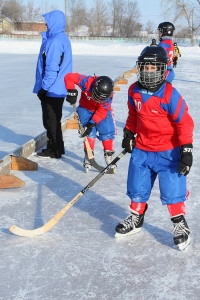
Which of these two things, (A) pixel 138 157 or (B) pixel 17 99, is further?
(B) pixel 17 99

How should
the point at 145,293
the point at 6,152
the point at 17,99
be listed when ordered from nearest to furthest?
the point at 145,293
the point at 6,152
the point at 17,99

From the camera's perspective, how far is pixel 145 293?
2221mm

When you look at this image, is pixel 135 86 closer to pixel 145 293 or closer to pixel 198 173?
pixel 145 293

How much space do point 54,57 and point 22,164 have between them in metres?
1.07

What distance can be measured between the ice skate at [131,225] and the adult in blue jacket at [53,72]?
6.60ft

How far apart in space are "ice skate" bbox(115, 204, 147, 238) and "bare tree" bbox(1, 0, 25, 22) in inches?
2968

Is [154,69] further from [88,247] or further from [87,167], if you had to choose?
[87,167]

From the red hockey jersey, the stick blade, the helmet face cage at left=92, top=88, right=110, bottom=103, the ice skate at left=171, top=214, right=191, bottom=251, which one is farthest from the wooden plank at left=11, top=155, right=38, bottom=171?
the ice skate at left=171, top=214, right=191, bottom=251

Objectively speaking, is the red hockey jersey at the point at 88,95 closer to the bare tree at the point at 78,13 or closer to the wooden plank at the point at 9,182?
the wooden plank at the point at 9,182

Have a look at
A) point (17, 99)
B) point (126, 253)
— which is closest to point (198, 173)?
point (126, 253)

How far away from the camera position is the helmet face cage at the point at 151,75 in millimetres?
2637

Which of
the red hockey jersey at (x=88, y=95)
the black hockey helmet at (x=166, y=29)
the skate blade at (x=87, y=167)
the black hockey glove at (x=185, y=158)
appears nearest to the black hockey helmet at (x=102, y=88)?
the red hockey jersey at (x=88, y=95)

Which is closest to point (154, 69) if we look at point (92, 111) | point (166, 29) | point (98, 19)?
point (92, 111)

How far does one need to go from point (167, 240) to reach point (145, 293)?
0.68 m
